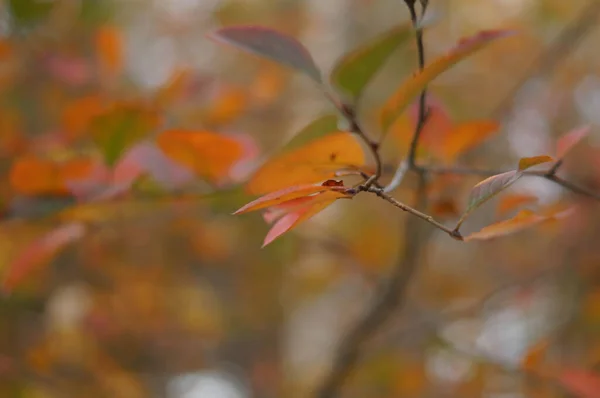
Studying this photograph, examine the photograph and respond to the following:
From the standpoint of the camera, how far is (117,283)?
1.16m

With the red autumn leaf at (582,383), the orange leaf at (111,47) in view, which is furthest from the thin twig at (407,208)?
the orange leaf at (111,47)

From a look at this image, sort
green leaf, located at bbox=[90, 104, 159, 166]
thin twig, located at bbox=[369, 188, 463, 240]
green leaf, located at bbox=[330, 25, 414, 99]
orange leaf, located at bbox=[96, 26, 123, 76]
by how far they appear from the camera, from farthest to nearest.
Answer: orange leaf, located at bbox=[96, 26, 123, 76], green leaf, located at bbox=[90, 104, 159, 166], green leaf, located at bbox=[330, 25, 414, 99], thin twig, located at bbox=[369, 188, 463, 240]

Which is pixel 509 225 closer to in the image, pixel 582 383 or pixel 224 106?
pixel 582 383

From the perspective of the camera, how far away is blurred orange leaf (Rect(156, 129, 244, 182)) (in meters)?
0.46

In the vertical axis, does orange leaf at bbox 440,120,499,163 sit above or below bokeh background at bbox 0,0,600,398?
above

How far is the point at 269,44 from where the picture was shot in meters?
0.33

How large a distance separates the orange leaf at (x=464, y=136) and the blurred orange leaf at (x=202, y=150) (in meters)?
0.18

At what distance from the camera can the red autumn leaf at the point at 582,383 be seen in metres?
0.53

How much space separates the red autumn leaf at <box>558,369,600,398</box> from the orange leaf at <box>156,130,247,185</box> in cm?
40

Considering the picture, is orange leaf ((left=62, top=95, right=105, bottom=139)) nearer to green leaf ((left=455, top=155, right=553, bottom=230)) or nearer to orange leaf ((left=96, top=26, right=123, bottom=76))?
orange leaf ((left=96, top=26, right=123, bottom=76))

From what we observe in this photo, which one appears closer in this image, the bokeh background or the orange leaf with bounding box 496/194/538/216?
the orange leaf with bounding box 496/194/538/216

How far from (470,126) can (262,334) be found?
1282 millimetres

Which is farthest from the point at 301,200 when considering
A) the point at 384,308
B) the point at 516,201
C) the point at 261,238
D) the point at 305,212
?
the point at 261,238

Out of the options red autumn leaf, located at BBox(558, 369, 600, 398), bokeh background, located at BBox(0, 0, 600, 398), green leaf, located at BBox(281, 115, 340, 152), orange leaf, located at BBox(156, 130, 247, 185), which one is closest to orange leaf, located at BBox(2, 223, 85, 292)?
bokeh background, located at BBox(0, 0, 600, 398)
